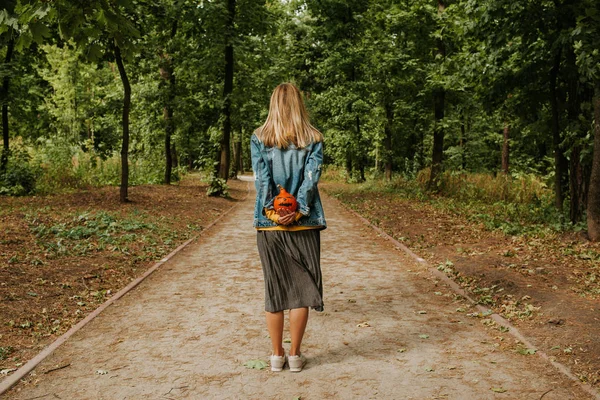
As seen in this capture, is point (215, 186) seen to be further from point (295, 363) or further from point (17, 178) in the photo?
point (295, 363)

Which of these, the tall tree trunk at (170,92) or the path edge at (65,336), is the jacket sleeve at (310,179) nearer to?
the path edge at (65,336)

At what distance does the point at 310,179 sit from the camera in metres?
4.36

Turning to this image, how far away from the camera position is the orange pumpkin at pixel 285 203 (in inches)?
166

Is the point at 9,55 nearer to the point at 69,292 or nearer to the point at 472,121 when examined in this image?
the point at 69,292

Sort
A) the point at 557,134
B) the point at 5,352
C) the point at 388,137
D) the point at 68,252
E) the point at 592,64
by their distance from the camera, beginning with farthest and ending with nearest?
the point at 388,137 → the point at 557,134 → the point at 68,252 → the point at 592,64 → the point at 5,352

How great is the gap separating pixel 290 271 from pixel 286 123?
1207 millimetres

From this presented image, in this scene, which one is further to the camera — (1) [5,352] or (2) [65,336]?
(2) [65,336]

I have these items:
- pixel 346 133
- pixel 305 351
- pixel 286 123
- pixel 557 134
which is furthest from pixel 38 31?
pixel 346 133

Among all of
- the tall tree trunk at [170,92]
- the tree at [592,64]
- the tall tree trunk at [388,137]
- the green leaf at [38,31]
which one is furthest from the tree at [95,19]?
the tall tree trunk at [388,137]

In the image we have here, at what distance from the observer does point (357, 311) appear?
622 centimetres

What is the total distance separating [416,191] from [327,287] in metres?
14.0

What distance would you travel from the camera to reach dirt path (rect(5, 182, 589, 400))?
4.04 m

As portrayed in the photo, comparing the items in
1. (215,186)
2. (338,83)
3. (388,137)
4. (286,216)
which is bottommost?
(215,186)

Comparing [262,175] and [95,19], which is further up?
[95,19]
